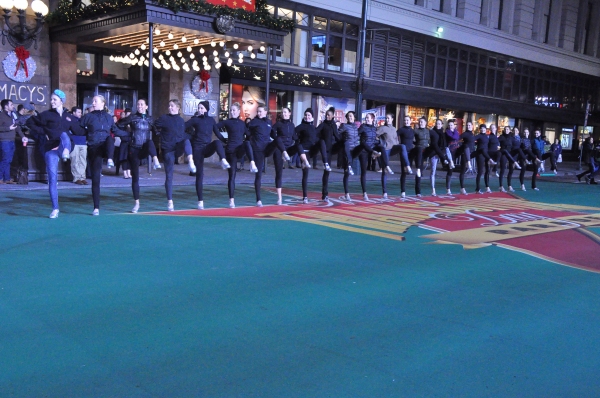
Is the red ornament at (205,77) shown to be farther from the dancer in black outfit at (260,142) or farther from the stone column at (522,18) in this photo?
the stone column at (522,18)

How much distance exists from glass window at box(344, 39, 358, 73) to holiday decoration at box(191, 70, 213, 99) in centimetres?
784

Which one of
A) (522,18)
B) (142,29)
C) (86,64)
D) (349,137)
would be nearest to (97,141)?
(349,137)

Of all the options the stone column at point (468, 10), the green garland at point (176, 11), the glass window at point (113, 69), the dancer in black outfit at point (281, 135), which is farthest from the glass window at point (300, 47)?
the dancer in black outfit at point (281, 135)

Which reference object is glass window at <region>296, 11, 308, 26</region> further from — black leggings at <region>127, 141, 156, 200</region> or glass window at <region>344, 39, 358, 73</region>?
black leggings at <region>127, 141, 156, 200</region>

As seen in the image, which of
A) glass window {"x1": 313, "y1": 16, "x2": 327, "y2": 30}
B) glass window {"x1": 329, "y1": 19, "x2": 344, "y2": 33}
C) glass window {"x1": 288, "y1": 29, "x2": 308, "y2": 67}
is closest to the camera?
glass window {"x1": 288, "y1": 29, "x2": 308, "y2": 67}

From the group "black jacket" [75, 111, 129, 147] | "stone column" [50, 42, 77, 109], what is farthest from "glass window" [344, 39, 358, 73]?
"black jacket" [75, 111, 129, 147]

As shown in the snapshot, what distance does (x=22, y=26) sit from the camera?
59.8 ft

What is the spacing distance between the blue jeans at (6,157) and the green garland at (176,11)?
4.82 m

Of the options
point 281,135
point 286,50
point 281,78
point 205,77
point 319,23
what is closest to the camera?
point 281,135

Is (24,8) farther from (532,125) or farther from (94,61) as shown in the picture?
(532,125)

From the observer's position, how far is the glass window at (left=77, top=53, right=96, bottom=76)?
20.5m

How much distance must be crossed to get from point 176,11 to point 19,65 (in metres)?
6.00

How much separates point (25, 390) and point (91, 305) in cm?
184

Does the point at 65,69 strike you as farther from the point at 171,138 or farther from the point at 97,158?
the point at 97,158
